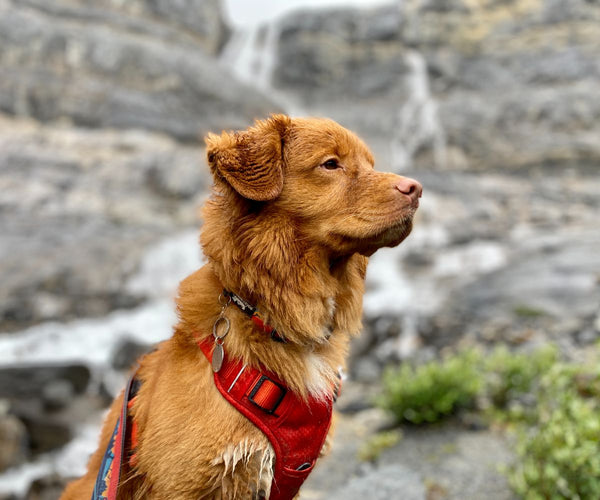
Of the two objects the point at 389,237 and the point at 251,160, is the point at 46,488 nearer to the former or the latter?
the point at 251,160

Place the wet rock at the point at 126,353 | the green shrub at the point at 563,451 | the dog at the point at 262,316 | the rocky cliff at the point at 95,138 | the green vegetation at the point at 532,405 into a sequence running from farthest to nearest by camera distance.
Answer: the rocky cliff at the point at 95,138 < the wet rock at the point at 126,353 < the green vegetation at the point at 532,405 < the green shrub at the point at 563,451 < the dog at the point at 262,316

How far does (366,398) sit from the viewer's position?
945 centimetres

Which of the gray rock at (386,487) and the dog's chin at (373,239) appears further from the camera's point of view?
the gray rock at (386,487)

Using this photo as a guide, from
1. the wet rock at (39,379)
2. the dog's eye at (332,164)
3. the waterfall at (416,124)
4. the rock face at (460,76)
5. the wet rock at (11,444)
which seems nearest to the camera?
the dog's eye at (332,164)

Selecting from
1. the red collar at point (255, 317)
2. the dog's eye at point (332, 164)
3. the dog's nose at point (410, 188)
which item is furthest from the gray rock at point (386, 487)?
the dog's eye at point (332, 164)

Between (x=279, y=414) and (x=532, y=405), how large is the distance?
5.63 meters

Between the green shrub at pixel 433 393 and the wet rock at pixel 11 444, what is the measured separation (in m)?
5.82

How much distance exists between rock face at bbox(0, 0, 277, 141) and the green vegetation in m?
23.5

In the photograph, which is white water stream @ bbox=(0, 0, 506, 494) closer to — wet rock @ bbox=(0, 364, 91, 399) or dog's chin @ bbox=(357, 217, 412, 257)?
wet rock @ bbox=(0, 364, 91, 399)

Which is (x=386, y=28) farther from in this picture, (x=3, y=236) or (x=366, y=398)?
(x=366, y=398)

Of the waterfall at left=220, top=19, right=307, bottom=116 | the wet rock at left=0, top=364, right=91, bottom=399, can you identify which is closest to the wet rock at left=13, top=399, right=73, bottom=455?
the wet rock at left=0, top=364, right=91, bottom=399

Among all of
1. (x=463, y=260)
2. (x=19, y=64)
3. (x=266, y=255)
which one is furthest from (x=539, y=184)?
(x=19, y=64)

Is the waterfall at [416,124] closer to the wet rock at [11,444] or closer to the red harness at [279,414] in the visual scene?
the wet rock at [11,444]

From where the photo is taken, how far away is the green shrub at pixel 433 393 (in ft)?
21.9
